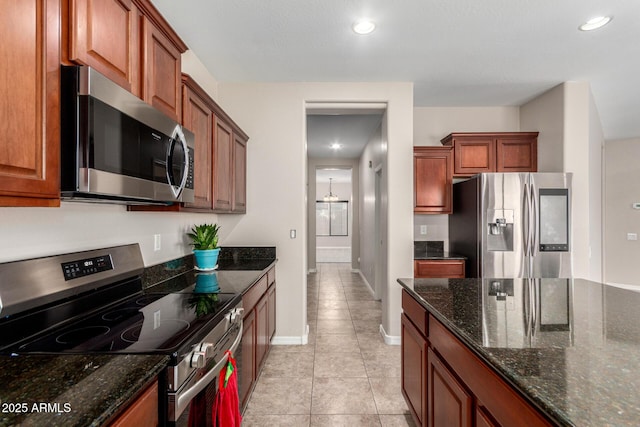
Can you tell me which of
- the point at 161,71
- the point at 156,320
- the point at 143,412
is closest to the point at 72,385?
the point at 143,412

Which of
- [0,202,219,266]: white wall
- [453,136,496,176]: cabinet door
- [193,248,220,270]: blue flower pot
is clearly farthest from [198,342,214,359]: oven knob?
[453,136,496,176]: cabinet door

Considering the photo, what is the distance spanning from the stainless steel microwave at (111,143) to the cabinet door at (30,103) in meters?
0.04

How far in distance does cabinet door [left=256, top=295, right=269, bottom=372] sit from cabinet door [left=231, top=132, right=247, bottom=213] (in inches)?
34.9

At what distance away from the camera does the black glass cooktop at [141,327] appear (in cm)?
104

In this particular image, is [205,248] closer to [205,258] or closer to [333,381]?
[205,258]

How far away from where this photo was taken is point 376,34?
2428 millimetres

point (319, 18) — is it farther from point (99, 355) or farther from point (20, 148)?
point (99, 355)

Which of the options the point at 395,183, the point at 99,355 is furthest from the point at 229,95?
the point at 99,355

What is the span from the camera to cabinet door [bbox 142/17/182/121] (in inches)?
58.6

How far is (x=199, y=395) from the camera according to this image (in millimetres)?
1233

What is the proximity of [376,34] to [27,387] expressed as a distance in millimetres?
2712

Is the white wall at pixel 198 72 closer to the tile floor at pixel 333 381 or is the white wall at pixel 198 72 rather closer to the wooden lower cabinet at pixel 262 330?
the wooden lower cabinet at pixel 262 330

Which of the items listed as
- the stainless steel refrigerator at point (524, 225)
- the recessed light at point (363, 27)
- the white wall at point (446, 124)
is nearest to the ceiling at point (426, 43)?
the recessed light at point (363, 27)

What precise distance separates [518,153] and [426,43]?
200 cm
